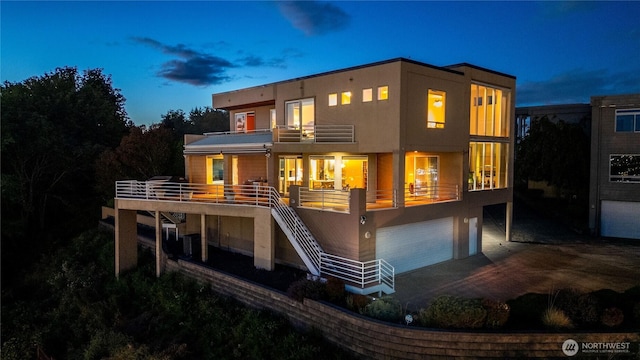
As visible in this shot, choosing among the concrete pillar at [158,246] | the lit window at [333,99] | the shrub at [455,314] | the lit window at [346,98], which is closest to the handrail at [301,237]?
the concrete pillar at [158,246]

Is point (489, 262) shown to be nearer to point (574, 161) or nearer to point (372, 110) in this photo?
point (372, 110)

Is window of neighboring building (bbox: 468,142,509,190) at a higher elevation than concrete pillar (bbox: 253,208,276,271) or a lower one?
higher

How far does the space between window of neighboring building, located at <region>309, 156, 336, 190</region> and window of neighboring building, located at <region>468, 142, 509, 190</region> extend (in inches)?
260

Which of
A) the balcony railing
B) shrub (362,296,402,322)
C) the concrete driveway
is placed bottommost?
the concrete driveway

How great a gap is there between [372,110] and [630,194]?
59.9 ft

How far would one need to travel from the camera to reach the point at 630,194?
2525 centimetres

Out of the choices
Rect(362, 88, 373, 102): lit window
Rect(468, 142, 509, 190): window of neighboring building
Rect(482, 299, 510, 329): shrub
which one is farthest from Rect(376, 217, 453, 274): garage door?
Rect(482, 299, 510, 329): shrub

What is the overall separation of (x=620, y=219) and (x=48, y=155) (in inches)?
1519

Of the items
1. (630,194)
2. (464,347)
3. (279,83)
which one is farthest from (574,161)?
(464,347)

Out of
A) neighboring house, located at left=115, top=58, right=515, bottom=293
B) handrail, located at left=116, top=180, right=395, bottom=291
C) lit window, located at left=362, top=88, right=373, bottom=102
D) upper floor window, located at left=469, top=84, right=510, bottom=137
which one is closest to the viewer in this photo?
handrail, located at left=116, top=180, right=395, bottom=291

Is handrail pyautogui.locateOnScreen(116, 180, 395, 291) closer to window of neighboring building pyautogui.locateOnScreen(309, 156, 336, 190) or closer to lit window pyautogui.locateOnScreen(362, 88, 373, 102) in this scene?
window of neighboring building pyautogui.locateOnScreen(309, 156, 336, 190)

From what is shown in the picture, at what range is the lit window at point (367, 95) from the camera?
696 inches

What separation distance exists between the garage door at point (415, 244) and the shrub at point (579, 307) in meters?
6.32

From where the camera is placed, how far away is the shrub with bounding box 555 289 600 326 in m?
10.9
